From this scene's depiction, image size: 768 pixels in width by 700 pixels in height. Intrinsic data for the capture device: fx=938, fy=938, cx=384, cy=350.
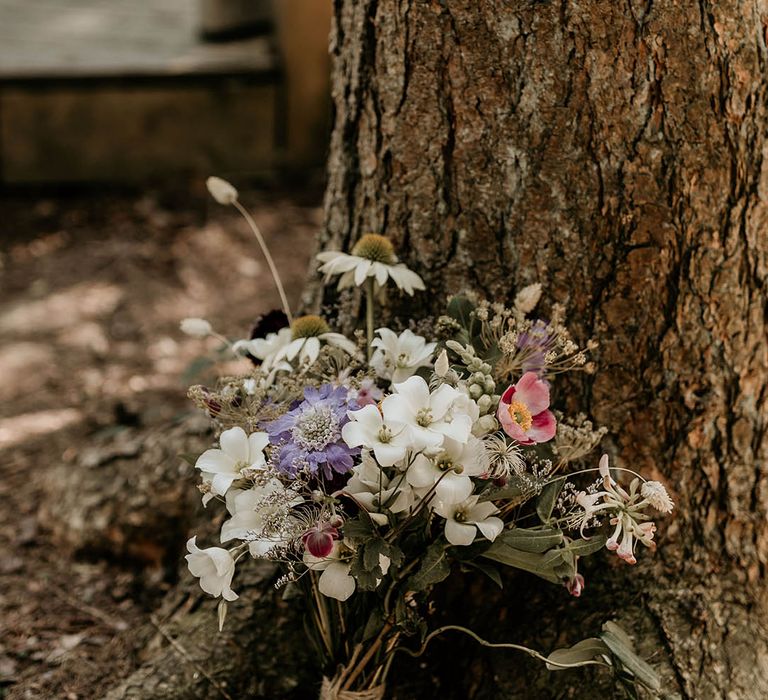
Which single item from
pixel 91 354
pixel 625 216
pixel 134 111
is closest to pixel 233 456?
pixel 625 216

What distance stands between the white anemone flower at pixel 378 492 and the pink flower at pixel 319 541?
6cm

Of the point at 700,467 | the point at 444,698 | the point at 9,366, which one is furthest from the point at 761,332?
the point at 9,366

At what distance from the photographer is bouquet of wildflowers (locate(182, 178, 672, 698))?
4.34 ft

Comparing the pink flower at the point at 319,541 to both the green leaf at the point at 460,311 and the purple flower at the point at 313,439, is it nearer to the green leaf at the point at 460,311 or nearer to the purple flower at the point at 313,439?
the purple flower at the point at 313,439

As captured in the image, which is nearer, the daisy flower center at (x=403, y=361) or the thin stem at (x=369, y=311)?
the daisy flower center at (x=403, y=361)

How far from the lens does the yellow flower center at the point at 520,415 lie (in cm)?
137

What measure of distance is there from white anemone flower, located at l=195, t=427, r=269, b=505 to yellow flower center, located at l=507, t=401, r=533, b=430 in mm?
367

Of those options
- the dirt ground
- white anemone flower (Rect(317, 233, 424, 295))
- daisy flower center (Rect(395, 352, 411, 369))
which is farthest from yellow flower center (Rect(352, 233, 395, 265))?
the dirt ground

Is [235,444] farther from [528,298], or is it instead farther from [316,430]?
[528,298]

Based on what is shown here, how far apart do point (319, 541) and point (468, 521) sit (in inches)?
9.1

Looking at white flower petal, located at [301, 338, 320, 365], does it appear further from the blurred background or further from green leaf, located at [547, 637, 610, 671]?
the blurred background

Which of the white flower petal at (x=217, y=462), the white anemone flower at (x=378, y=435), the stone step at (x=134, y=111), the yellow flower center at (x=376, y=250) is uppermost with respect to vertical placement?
the yellow flower center at (x=376, y=250)

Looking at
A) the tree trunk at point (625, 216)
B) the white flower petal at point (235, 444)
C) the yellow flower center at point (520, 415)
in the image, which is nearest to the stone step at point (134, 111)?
the tree trunk at point (625, 216)

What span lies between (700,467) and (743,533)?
172mm
